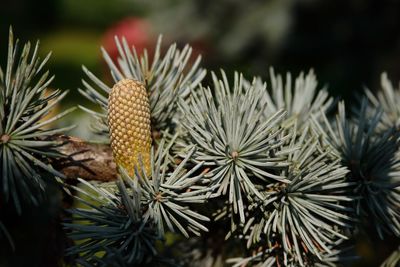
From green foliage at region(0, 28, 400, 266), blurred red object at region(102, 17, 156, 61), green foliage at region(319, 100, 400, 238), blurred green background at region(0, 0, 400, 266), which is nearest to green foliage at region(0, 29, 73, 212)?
green foliage at region(0, 28, 400, 266)

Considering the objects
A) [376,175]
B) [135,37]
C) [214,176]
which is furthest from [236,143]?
[135,37]

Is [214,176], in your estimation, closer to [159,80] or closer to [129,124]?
[129,124]

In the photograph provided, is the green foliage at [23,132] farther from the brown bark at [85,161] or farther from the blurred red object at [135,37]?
the blurred red object at [135,37]

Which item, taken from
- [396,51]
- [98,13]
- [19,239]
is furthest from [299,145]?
[98,13]

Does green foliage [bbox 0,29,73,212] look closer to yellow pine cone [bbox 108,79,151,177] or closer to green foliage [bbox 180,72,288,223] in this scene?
yellow pine cone [bbox 108,79,151,177]

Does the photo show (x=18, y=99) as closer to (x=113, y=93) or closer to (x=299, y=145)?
(x=113, y=93)
